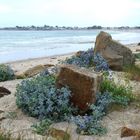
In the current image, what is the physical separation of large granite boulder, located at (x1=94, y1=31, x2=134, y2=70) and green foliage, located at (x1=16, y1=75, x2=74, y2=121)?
432 cm

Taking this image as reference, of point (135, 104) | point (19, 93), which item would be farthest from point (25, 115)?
point (135, 104)

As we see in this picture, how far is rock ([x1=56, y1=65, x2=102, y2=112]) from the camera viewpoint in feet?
22.3

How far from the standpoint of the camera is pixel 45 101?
6.91 metres

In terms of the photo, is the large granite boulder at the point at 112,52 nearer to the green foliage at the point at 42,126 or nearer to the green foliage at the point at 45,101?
the green foliage at the point at 45,101

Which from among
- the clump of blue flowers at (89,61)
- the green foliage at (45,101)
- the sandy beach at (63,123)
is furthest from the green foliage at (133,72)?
the green foliage at (45,101)

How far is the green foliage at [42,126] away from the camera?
6.13 metres

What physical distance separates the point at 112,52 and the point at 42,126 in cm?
564

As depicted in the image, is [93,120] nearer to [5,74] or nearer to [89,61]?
[89,61]

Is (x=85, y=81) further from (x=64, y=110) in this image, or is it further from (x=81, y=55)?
(x=81, y=55)

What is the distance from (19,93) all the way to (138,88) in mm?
2308

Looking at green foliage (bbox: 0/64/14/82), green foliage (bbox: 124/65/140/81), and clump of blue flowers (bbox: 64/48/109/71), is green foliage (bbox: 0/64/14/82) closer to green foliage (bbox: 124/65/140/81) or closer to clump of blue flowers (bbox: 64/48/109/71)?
clump of blue flowers (bbox: 64/48/109/71)

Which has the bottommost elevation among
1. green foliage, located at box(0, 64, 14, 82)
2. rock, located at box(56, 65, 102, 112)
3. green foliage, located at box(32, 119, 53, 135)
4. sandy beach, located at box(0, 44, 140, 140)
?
green foliage, located at box(0, 64, 14, 82)

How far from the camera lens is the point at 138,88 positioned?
27.3 ft

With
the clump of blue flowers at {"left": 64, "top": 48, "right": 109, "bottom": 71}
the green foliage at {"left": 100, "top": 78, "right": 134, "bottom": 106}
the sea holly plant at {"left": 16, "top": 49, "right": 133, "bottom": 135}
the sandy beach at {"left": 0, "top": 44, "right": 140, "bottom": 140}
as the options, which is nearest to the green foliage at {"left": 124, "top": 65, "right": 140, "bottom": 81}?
the clump of blue flowers at {"left": 64, "top": 48, "right": 109, "bottom": 71}
